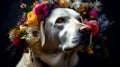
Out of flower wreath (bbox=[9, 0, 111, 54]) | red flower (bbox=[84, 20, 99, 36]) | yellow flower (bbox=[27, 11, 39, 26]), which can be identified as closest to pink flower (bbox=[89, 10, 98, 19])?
flower wreath (bbox=[9, 0, 111, 54])

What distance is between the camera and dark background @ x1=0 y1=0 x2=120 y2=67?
3.64 meters

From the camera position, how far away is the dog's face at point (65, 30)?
9.27ft

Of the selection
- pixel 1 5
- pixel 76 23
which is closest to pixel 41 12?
pixel 76 23

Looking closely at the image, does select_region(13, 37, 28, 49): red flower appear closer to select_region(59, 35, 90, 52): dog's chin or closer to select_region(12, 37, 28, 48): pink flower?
select_region(12, 37, 28, 48): pink flower

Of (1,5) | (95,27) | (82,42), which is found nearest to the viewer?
(82,42)

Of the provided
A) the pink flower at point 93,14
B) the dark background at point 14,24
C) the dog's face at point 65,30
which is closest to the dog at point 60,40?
the dog's face at point 65,30

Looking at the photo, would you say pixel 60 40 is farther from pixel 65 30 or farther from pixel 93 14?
pixel 93 14

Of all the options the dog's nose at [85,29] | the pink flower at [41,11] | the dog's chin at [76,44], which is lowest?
the dog's chin at [76,44]

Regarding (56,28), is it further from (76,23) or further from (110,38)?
(110,38)

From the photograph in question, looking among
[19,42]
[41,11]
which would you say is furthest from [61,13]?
[19,42]

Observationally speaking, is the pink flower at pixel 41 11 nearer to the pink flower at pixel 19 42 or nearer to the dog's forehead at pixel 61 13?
the dog's forehead at pixel 61 13

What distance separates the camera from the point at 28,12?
2.99m

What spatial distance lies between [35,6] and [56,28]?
0.71ft

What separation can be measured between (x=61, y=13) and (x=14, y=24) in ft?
2.45
